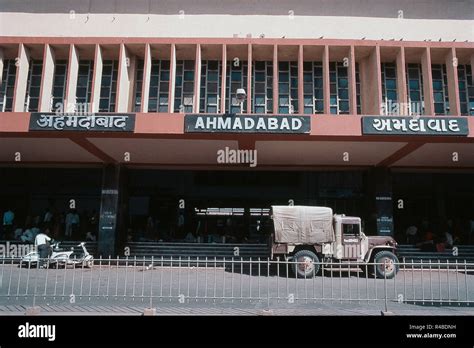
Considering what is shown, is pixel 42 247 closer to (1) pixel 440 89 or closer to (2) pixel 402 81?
(2) pixel 402 81

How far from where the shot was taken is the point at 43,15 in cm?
1867

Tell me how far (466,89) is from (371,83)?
4678 mm

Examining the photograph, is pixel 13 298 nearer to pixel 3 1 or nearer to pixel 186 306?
pixel 186 306

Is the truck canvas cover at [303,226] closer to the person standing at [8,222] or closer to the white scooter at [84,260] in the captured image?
the white scooter at [84,260]

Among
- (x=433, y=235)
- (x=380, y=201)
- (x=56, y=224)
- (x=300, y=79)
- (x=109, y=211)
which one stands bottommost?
(x=433, y=235)

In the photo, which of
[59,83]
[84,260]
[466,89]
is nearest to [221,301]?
[84,260]

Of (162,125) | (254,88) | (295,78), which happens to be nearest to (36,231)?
(162,125)

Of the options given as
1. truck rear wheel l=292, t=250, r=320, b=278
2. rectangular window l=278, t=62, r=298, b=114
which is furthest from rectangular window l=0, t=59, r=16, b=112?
truck rear wheel l=292, t=250, r=320, b=278

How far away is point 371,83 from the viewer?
17.2 metres

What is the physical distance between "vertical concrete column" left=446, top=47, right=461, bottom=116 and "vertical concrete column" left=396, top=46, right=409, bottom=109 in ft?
6.10

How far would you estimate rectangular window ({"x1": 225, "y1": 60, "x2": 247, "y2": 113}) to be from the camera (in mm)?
18062

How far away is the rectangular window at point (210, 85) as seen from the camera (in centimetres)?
1822

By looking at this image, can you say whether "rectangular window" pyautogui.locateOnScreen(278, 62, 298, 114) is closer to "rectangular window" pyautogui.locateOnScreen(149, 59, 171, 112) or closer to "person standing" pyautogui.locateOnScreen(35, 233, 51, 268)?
"rectangular window" pyautogui.locateOnScreen(149, 59, 171, 112)
